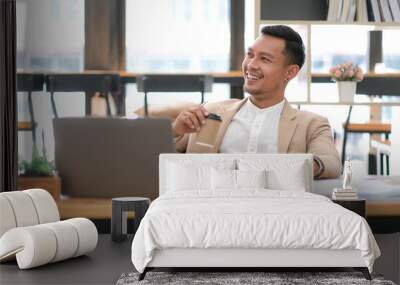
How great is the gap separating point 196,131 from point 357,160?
1488 mm

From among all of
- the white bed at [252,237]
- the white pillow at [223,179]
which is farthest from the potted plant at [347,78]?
the white bed at [252,237]

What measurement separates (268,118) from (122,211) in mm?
1531

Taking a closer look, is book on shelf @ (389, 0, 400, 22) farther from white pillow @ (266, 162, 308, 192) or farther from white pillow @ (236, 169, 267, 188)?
white pillow @ (236, 169, 267, 188)

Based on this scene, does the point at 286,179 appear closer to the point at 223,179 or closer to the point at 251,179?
the point at 251,179

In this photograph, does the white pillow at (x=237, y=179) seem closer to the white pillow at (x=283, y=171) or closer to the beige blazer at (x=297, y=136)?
the white pillow at (x=283, y=171)

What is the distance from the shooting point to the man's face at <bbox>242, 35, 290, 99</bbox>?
7.34 m

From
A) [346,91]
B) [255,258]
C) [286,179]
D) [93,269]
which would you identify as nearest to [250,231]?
[255,258]

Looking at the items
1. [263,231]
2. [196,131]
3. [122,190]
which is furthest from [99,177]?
[263,231]

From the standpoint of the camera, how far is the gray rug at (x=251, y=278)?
5.34 m

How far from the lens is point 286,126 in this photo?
7.33m

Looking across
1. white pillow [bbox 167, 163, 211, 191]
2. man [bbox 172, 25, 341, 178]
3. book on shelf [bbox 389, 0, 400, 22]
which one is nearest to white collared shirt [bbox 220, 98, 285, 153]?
man [bbox 172, 25, 341, 178]

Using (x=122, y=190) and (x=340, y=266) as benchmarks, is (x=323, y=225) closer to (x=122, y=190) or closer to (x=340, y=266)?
(x=340, y=266)

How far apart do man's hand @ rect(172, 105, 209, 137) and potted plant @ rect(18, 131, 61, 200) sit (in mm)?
1194

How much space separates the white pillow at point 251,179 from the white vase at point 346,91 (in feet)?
4.10
